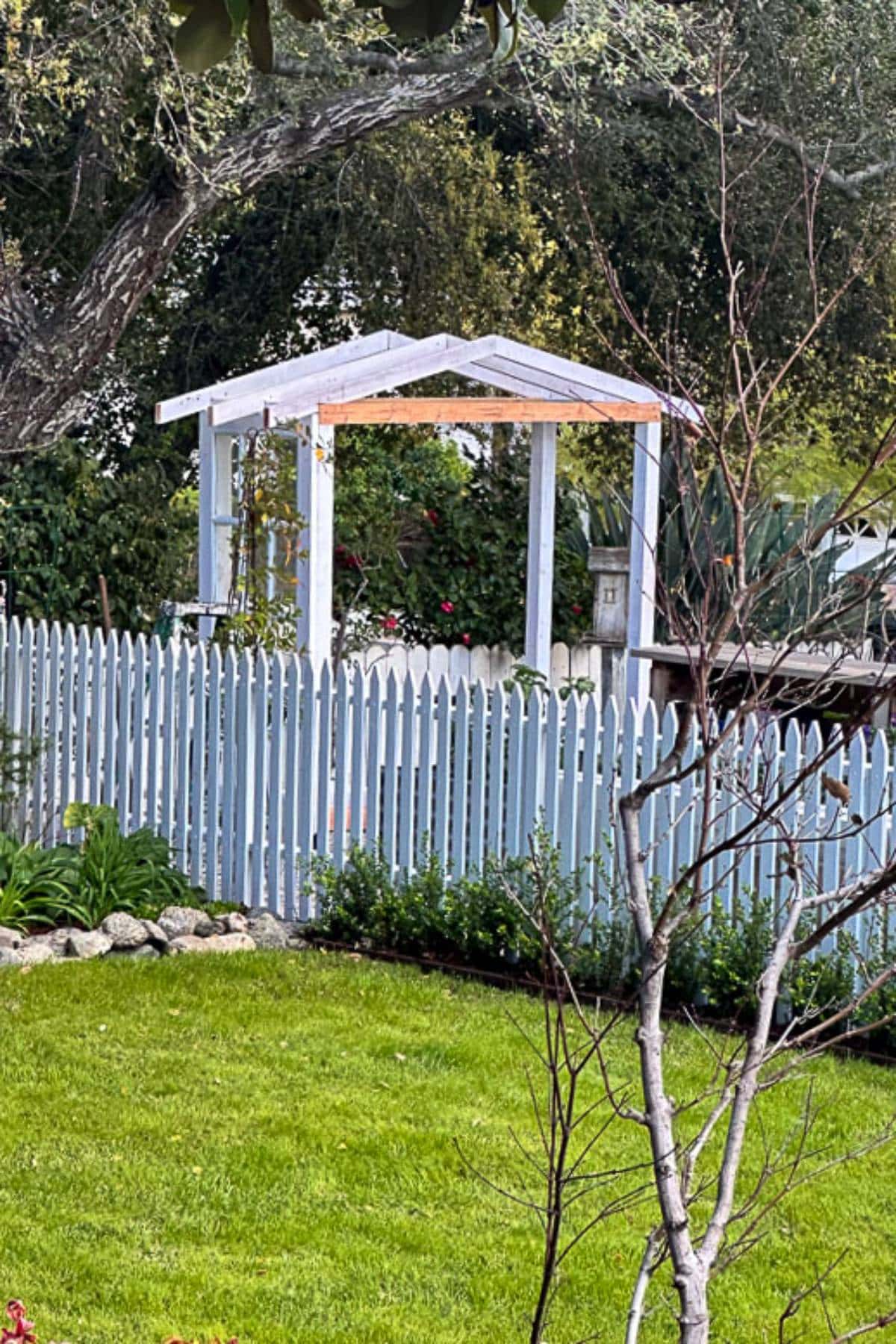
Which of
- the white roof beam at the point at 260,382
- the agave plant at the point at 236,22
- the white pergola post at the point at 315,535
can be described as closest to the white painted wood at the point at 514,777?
the white pergola post at the point at 315,535

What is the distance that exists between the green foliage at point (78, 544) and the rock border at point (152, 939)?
3.87 meters

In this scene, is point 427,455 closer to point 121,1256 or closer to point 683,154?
point 683,154

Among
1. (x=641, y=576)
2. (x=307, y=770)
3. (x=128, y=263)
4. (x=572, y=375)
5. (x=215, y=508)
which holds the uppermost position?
(x=128, y=263)

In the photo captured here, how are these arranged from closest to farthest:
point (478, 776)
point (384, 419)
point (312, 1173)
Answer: point (312, 1173), point (478, 776), point (384, 419)

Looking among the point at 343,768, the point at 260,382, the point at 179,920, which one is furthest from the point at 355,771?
the point at 260,382

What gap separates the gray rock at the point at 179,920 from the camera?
7.46 metres

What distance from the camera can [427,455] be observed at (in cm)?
1285

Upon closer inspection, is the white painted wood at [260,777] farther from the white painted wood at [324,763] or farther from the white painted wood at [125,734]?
the white painted wood at [125,734]

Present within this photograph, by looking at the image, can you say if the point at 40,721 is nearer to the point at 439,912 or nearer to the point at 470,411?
the point at 439,912

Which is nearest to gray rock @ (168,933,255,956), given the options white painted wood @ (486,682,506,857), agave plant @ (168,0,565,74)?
white painted wood @ (486,682,506,857)

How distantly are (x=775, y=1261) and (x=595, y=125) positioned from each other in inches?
400

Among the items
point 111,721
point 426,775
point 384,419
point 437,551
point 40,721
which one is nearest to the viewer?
point 426,775

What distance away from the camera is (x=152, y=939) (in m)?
7.33

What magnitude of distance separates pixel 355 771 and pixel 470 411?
318 cm
